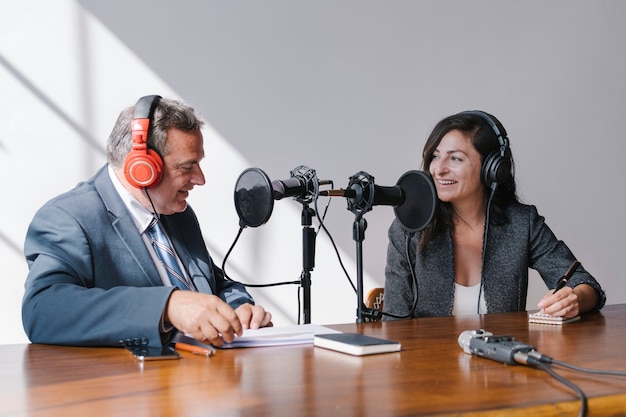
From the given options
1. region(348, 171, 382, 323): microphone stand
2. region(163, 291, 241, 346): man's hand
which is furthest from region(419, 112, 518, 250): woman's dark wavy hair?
region(163, 291, 241, 346): man's hand

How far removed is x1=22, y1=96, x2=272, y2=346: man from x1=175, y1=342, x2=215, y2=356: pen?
0.08 ft

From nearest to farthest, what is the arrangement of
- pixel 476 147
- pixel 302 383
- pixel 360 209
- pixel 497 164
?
pixel 302 383 < pixel 360 209 < pixel 497 164 < pixel 476 147

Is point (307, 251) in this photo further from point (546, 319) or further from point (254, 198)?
point (546, 319)

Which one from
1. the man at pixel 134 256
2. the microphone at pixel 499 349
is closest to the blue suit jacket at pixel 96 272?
the man at pixel 134 256

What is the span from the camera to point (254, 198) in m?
1.75

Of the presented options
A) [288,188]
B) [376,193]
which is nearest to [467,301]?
[376,193]

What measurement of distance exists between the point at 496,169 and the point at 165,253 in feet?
3.46

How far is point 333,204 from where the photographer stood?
327 cm

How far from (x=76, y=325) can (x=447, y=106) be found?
2407 millimetres

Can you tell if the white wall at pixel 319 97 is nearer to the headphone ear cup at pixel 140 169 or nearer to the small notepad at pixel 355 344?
the headphone ear cup at pixel 140 169

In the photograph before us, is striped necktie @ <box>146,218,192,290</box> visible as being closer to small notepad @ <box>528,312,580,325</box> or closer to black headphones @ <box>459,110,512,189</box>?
small notepad @ <box>528,312,580,325</box>

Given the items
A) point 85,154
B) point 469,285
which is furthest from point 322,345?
point 85,154

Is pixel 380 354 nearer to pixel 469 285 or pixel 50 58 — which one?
pixel 469 285

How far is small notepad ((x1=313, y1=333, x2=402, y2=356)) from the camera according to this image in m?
1.31
